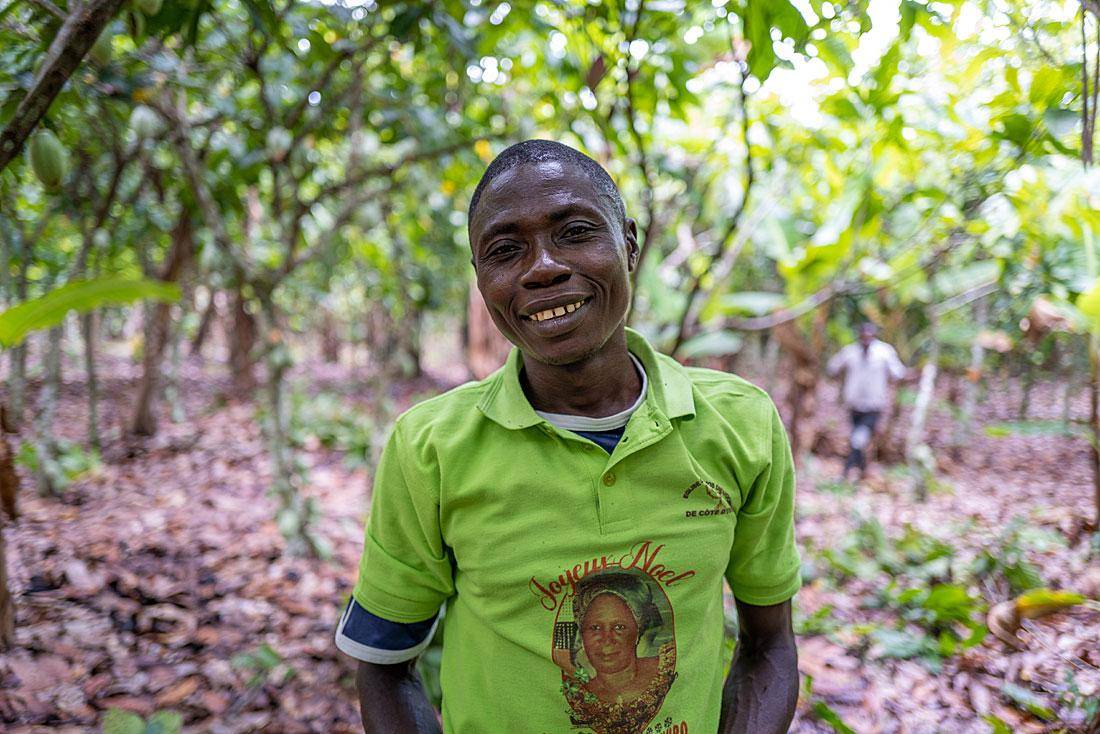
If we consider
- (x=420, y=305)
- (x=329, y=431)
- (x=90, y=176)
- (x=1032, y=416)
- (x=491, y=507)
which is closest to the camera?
(x=491, y=507)

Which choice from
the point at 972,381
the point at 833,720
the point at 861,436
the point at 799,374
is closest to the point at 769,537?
the point at 833,720

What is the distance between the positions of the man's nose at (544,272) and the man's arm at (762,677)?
708 mm

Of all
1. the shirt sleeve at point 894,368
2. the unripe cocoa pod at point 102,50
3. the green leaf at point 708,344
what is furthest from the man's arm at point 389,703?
the shirt sleeve at point 894,368

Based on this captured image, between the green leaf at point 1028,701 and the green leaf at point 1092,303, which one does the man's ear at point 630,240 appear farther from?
the green leaf at point 1092,303

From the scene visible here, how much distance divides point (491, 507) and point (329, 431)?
5.13m

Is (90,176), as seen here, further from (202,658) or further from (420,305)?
(420,305)

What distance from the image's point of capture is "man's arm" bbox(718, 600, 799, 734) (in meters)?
1.14

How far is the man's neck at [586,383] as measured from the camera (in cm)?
112

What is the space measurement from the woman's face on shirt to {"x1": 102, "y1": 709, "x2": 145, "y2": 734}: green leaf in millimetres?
1606

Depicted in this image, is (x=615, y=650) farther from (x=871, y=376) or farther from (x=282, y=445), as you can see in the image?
(x=871, y=376)

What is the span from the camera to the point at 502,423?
1063 mm

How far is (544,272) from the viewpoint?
1.02m

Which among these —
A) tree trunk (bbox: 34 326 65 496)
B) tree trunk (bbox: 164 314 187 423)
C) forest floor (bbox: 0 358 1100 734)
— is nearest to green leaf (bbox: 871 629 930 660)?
forest floor (bbox: 0 358 1100 734)

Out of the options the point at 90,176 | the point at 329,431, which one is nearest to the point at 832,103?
the point at 90,176
